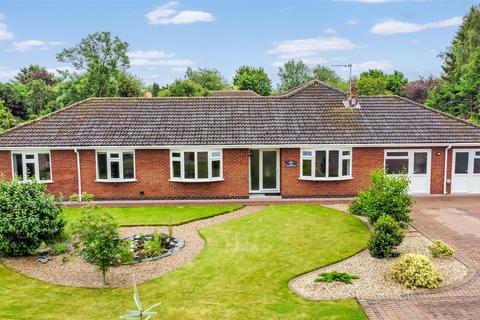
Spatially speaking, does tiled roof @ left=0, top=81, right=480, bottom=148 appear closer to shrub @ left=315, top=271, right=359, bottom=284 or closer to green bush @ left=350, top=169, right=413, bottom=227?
green bush @ left=350, top=169, right=413, bottom=227

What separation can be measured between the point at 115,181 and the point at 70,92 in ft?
108

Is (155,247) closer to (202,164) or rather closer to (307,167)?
(202,164)

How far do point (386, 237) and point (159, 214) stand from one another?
31.4 ft

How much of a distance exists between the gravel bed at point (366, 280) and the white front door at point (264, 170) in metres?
8.87

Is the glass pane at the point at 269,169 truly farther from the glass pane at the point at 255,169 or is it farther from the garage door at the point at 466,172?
the garage door at the point at 466,172

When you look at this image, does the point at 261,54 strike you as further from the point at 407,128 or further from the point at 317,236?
the point at 317,236

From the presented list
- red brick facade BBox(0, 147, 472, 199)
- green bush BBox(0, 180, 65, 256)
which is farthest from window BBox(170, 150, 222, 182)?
green bush BBox(0, 180, 65, 256)

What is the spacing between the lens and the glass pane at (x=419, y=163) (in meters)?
21.3

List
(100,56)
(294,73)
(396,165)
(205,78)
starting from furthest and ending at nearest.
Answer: (294,73) → (205,78) → (100,56) → (396,165)

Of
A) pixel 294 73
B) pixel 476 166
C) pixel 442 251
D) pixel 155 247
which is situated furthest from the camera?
pixel 294 73

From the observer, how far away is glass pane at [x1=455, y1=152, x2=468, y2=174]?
21.4 metres

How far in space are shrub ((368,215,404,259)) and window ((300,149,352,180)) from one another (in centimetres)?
825

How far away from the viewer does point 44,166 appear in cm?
2106

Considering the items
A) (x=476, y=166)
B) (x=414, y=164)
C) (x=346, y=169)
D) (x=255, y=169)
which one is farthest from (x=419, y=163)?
(x=255, y=169)
